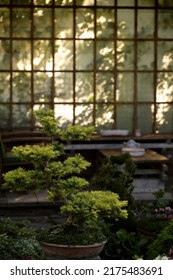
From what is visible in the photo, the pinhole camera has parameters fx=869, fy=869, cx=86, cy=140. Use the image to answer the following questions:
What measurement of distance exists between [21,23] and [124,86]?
5.63ft

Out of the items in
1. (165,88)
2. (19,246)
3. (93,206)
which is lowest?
(19,246)

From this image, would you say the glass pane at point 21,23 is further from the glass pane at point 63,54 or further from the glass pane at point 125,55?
the glass pane at point 125,55

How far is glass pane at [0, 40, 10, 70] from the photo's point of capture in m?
12.0

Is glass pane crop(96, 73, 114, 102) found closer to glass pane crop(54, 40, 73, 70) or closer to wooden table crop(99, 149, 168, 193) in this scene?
glass pane crop(54, 40, 73, 70)

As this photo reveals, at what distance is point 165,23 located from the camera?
40.4 feet

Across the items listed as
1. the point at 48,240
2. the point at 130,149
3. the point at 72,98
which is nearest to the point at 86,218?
the point at 48,240

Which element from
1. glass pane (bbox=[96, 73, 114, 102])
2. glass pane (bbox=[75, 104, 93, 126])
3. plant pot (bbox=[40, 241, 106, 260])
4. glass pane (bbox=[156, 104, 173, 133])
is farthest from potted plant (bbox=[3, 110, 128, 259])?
glass pane (bbox=[156, 104, 173, 133])

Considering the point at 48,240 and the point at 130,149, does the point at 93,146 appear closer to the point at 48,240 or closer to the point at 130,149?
the point at 130,149

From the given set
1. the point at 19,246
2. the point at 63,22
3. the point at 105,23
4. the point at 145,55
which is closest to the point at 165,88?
the point at 145,55

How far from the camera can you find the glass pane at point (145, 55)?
12.4 m

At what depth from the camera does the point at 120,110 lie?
40.7 feet

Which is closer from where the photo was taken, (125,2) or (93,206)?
(93,206)

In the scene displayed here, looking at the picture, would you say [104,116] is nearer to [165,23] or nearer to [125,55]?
[125,55]

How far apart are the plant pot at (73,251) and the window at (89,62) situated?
6.00 m
